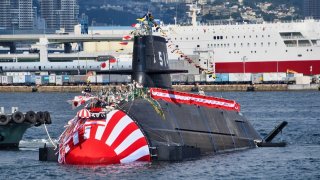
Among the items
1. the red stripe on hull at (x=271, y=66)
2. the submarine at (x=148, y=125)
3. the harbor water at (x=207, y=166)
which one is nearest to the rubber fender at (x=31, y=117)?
the harbor water at (x=207, y=166)

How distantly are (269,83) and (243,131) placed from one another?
273 feet

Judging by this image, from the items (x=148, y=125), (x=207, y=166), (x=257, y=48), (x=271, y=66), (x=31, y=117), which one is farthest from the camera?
(x=271, y=66)

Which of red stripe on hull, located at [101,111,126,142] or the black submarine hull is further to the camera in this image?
the black submarine hull

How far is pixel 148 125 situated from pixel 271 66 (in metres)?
103

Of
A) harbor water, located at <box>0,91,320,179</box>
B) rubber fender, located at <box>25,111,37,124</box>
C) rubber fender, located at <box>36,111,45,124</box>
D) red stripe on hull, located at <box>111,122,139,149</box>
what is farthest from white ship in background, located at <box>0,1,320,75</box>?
red stripe on hull, located at <box>111,122,139,149</box>

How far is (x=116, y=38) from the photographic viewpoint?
18662cm

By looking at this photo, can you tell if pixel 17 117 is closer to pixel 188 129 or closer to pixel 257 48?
pixel 188 129

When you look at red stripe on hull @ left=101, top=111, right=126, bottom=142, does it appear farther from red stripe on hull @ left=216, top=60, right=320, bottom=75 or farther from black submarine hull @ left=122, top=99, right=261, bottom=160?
red stripe on hull @ left=216, top=60, right=320, bottom=75

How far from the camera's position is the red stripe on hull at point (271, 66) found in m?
146

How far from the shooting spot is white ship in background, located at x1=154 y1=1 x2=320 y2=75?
146 meters

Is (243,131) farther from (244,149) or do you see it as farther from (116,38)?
(116,38)

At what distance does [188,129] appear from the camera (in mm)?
47375

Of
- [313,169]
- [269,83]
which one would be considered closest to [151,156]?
[313,169]

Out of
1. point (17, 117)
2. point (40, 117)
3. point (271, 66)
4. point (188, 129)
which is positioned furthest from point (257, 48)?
point (188, 129)
